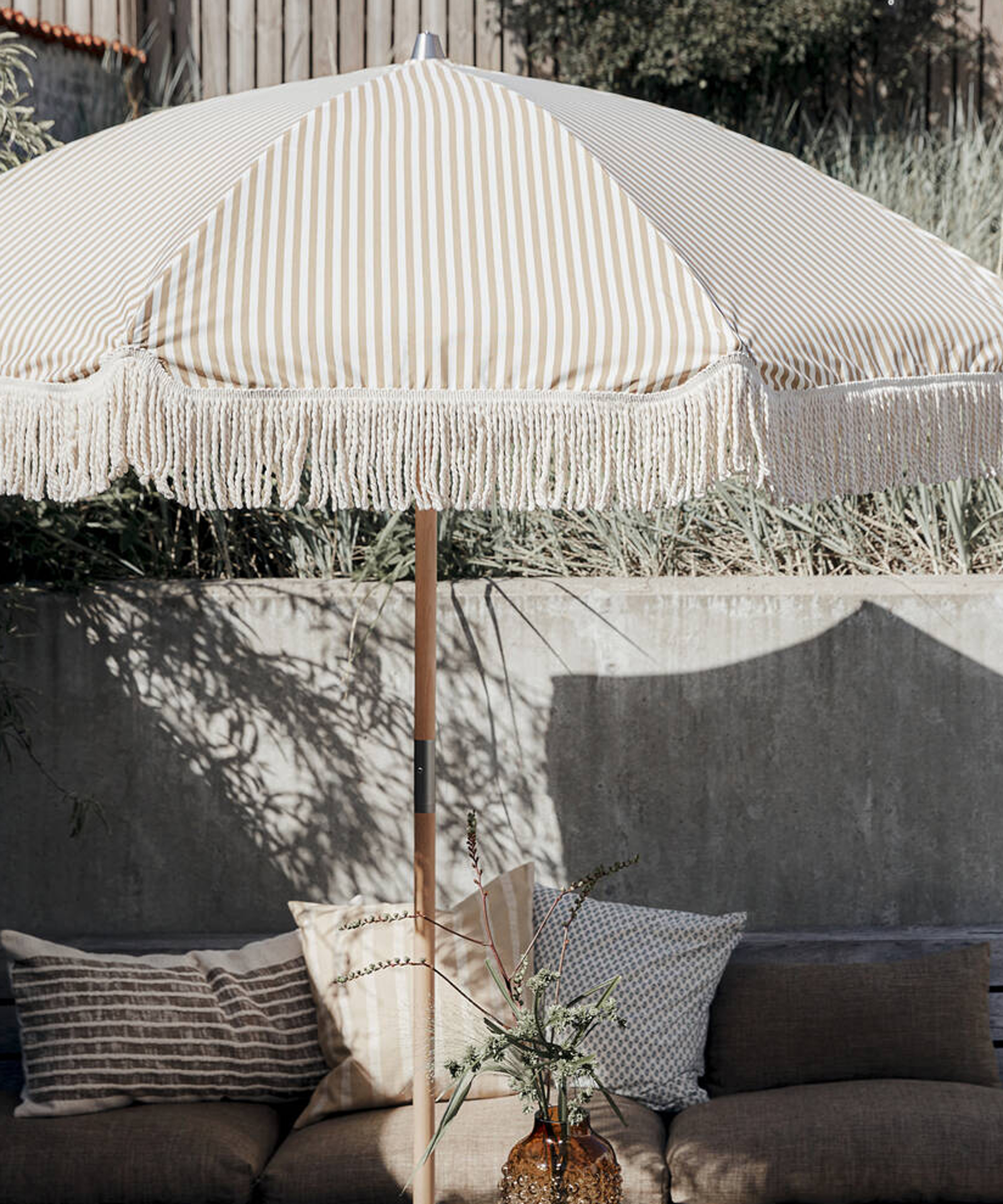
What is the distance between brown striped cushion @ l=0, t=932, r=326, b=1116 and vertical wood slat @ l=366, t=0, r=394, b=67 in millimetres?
5687

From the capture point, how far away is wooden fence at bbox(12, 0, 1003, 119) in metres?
7.36

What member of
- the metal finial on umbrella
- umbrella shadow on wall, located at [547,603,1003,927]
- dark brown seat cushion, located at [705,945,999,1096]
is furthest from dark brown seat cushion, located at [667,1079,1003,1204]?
the metal finial on umbrella

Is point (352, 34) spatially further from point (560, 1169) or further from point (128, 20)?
point (560, 1169)

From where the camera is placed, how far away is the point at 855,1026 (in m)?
3.06

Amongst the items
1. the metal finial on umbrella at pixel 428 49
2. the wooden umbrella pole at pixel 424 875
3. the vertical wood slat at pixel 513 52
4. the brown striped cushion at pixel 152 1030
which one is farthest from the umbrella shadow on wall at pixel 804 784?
the vertical wood slat at pixel 513 52

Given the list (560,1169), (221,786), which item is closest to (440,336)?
(560,1169)

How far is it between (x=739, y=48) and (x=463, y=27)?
1.57 m

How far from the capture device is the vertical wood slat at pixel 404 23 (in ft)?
24.3

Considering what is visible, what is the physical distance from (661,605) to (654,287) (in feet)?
6.75

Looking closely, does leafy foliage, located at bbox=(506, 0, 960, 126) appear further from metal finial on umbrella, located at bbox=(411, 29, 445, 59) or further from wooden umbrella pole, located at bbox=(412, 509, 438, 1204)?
wooden umbrella pole, located at bbox=(412, 509, 438, 1204)

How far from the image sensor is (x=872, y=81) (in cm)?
731

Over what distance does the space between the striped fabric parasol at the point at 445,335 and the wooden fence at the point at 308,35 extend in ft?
19.7

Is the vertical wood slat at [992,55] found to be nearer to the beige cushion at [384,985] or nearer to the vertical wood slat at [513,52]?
the vertical wood slat at [513,52]

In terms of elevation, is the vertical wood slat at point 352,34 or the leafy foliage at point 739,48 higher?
the vertical wood slat at point 352,34
